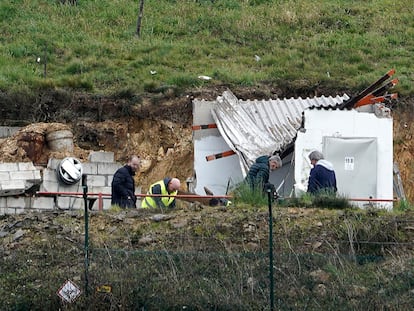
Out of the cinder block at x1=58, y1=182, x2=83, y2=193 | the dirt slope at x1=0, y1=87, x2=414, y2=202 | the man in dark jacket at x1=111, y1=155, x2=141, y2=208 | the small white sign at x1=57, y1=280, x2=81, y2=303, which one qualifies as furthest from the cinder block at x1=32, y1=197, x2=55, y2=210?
the small white sign at x1=57, y1=280, x2=81, y2=303

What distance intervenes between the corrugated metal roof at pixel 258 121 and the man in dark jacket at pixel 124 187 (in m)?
3.72

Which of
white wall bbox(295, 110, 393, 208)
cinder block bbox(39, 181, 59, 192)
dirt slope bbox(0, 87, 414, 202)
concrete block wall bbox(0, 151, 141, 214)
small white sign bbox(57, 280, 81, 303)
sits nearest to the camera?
small white sign bbox(57, 280, 81, 303)

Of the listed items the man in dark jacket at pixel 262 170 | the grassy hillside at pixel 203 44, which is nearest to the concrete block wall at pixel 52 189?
the man in dark jacket at pixel 262 170

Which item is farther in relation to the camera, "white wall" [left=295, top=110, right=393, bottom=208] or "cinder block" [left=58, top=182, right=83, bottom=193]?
"white wall" [left=295, top=110, right=393, bottom=208]

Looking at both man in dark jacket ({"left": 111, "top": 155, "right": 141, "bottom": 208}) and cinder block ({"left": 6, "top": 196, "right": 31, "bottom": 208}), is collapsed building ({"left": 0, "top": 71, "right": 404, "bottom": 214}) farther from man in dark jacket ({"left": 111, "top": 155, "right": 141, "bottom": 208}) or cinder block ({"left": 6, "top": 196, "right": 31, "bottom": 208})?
man in dark jacket ({"left": 111, "top": 155, "right": 141, "bottom": 208})

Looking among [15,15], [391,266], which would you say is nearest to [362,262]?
[391,266]

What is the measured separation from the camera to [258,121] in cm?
1947

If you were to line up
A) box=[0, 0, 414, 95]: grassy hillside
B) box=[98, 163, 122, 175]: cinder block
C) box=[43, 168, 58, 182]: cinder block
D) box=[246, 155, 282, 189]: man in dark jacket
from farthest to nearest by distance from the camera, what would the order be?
1. box=[0, 0, 414, 95]: grassy hillside
2. box=[98, 163, 122, 175]: cinder block
3. box=[43, 168, 58, 182]: cinder block
4. box=[246, 155, 282, 189]: man in dark jacket

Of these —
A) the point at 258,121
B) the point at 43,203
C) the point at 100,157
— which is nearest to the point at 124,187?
the point at 43,203

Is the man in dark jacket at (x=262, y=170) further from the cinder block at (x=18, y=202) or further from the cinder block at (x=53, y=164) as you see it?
the cinder block at (x=18, y=202)

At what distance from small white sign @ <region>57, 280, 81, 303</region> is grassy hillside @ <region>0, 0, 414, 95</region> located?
374 inches

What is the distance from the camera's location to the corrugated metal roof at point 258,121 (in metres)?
18.5

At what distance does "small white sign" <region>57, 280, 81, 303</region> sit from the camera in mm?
12039

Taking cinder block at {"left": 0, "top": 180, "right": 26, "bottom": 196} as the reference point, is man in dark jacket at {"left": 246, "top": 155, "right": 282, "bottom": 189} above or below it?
above
